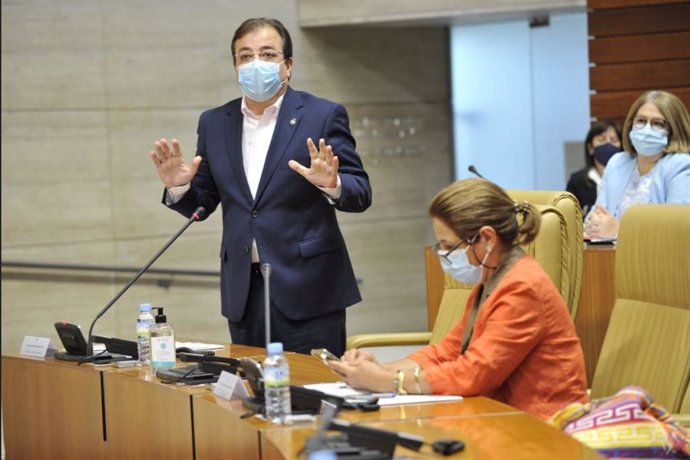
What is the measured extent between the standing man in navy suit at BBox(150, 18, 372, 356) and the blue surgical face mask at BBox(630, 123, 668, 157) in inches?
61.9

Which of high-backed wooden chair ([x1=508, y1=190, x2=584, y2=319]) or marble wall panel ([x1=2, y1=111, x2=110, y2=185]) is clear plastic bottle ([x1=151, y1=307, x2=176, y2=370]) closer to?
high-backed wooden chair ([x1=508, y1=190, x2=584, y2=319])

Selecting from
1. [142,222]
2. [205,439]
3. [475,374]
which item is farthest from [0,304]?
[475,374]

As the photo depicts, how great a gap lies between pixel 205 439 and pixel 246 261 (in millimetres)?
897

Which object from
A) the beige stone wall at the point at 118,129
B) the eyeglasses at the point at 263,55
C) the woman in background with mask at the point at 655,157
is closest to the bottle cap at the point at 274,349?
the eyeglasses at the point at 263,55

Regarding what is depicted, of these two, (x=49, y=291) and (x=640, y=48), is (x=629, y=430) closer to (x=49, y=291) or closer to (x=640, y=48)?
(x=640, y=48)

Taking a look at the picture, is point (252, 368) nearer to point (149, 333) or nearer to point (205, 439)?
point (205, 439)

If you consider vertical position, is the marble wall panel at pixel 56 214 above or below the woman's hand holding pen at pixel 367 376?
above

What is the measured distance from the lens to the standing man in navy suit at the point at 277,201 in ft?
12.7

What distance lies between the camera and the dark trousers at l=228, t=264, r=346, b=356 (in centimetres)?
389

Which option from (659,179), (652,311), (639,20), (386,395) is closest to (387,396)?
(386,395)

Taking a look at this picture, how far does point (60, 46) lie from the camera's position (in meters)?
7.73

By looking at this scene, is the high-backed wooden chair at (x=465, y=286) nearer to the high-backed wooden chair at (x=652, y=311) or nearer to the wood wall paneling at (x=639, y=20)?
the high-backed wooden chair at (x=652, y=311)

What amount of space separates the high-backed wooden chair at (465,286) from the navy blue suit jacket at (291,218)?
1.52 feet

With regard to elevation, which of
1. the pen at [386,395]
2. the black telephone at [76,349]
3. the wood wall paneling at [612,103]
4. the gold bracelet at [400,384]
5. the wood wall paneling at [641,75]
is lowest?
the pen at [386,395]
